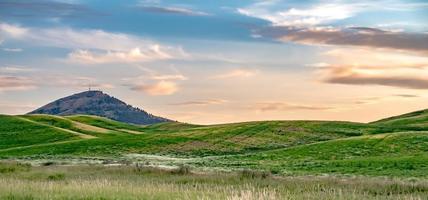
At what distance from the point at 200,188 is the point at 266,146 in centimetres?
7012

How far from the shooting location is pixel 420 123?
119375 mm

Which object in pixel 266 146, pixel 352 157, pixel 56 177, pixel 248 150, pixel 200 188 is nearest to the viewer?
pixel 200 188

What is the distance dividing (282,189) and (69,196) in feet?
30.3

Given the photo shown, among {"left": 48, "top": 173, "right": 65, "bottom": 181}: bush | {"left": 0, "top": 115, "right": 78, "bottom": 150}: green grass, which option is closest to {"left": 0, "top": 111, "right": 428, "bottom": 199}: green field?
{"left": 0, "top": 115, "right": 78, "bottom": 150}: green grass

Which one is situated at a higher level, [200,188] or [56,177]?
[56,177]

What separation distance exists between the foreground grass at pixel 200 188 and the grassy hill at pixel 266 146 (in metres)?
17.2

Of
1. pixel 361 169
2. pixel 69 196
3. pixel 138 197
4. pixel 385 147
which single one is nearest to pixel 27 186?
pixel 69 196

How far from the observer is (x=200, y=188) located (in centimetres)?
2655

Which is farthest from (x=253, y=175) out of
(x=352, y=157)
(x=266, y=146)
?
(x=266, y=146)

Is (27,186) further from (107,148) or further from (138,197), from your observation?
(107,148)

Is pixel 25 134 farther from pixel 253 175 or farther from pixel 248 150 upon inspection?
pixel 253 175

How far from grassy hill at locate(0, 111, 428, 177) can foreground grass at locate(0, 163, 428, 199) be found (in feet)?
56.6

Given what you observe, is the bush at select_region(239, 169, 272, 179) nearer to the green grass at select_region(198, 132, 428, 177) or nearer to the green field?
the green field

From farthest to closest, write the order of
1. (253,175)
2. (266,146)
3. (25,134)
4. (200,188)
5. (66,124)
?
(66,124), (25,134), (266,146), (253,175), (200,188)
